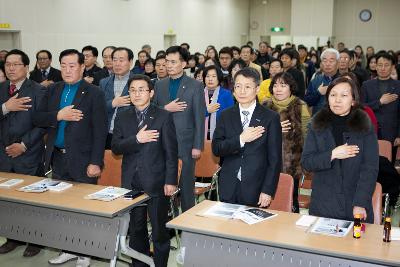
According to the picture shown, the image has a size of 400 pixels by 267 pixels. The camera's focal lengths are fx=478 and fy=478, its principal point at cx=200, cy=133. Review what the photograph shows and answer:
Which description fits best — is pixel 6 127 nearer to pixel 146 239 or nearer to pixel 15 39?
pixel 146 239

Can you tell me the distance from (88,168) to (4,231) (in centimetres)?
79

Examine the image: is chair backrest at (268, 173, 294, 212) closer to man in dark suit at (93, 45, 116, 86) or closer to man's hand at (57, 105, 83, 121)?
man's hand at (57, 105, 83, 121)

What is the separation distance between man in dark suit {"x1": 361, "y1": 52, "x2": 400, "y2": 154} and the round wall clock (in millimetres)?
14445

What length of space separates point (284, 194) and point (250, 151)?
1.57ft

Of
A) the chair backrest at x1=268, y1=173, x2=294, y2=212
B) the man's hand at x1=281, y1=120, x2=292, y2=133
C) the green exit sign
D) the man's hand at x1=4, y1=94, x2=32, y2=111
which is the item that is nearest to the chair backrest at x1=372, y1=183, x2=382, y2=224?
the chair backrest at x1=268, y1=173, x2=294, y2=212

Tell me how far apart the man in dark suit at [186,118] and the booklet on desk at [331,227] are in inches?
69.0

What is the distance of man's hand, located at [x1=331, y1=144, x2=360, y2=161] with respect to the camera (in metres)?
2.97

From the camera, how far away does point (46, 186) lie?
3.69 metres

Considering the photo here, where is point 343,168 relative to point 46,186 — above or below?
above

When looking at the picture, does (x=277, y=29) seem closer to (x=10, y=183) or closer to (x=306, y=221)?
(x=10, y=183)

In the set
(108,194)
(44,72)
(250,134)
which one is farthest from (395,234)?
(44,72)

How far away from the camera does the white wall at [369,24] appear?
61.1 ft

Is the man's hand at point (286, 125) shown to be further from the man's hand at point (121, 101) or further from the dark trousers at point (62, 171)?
the dark trousers at point (62, 171)

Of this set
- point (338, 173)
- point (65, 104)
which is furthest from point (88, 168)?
point (338, 173)
